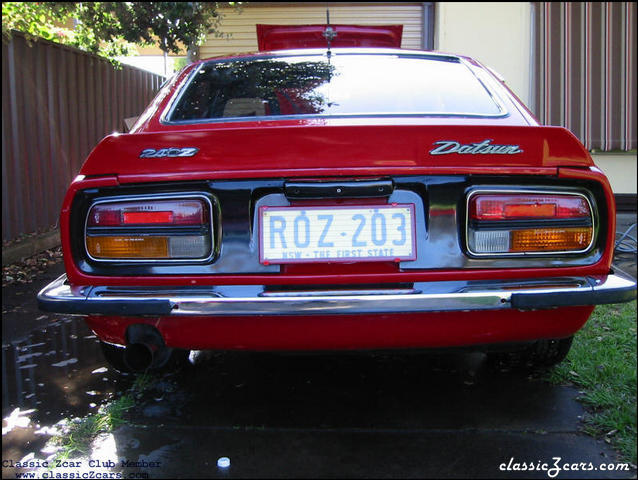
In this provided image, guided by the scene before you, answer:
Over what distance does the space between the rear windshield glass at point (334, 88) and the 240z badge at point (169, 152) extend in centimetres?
59

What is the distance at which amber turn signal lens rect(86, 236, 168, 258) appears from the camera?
77.7 inches

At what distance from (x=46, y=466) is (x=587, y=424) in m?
2.00

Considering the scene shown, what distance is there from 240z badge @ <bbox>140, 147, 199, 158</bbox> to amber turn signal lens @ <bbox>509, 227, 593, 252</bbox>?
111cm

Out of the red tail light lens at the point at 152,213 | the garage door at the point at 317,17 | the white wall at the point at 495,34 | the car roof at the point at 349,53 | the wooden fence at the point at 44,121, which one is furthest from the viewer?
the garage door at the point at 317,17

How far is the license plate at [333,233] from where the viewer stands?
1.89m

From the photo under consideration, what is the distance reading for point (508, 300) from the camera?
1.86m

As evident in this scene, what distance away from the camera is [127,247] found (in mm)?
1989

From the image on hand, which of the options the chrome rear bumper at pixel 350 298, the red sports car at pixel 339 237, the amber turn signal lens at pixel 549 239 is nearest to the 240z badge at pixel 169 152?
the red sports car at pixel 339 237

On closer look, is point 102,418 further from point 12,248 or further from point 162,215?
point 12,248

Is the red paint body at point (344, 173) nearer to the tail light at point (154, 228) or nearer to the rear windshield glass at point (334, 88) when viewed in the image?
the tail light at point (154, 228)

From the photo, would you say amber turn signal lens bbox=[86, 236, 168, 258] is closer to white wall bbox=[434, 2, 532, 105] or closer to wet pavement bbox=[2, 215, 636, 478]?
wet pavement bbox=[2, 215, 636, 478]

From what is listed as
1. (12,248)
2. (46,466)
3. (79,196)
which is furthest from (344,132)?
(12,248)

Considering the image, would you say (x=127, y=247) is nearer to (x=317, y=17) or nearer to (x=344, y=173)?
(x=344, y=173)

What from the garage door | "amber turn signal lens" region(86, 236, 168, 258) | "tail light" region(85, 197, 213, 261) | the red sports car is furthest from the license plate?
the garage door
